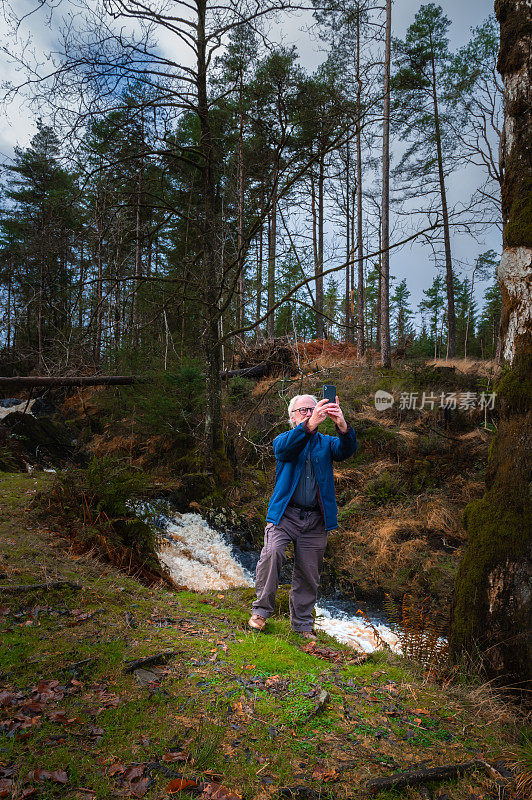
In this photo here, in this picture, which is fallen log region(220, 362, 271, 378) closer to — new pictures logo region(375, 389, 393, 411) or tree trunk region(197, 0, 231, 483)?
new pictures logo region(375, 389, 393, 411)

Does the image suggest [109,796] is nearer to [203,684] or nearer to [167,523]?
[203,684]

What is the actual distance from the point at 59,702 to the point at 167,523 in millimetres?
6215

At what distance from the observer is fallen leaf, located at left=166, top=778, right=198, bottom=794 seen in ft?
6.08

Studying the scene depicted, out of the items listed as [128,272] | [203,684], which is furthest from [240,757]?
[128,272]

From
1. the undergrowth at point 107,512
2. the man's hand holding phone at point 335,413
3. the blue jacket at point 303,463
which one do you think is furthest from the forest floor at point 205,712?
the man's hand holding phone at point 335,413

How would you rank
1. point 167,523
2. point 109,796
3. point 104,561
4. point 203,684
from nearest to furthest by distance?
point 109,796 < point 203,684 < point 104,561 < point 167,523

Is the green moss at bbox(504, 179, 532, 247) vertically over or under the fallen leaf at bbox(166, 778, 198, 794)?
over

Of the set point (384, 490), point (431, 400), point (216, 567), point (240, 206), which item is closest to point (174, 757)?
point (216, 567)

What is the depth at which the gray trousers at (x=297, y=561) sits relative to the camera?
4.00 meters

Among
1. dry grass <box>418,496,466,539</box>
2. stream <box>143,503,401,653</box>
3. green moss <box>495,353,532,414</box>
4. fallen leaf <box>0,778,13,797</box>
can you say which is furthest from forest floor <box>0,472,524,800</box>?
A: dry grass <box>418,496,466,539</box>

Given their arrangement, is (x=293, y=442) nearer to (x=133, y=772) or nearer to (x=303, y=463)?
(x=303, y=463)

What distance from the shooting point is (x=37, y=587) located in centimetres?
340

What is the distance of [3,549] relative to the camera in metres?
4.12

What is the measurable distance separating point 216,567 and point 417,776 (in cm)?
605
